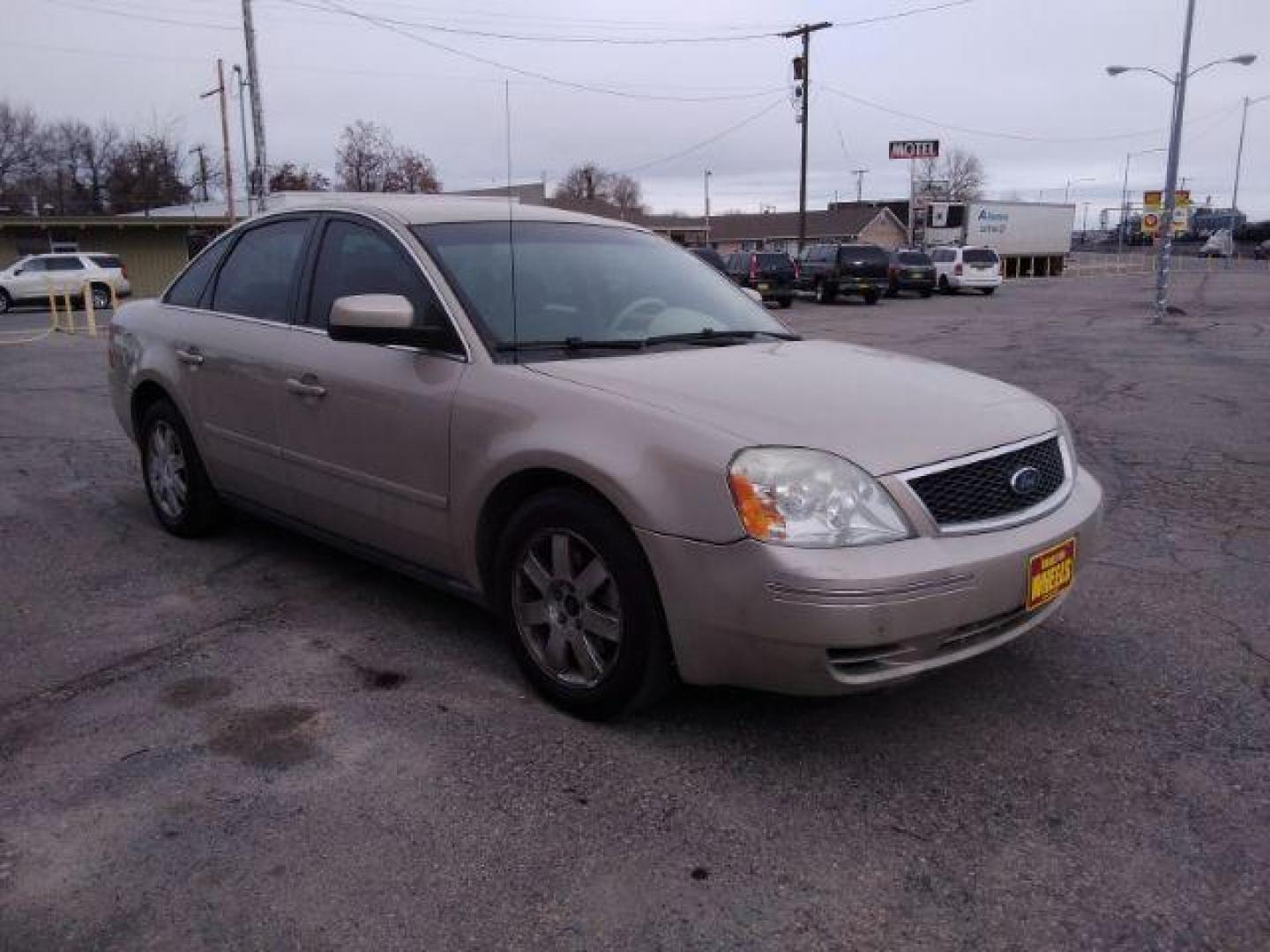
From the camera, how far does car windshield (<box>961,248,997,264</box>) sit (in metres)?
35.8

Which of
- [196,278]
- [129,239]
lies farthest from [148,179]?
[196,278]

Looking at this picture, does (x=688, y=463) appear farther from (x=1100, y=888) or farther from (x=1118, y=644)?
(x=1118, y=644)

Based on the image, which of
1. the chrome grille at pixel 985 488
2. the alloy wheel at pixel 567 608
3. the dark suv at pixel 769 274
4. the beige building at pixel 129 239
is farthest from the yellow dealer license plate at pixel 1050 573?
the beige building at pixel 129 239

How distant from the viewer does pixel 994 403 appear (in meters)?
3.44

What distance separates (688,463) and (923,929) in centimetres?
128

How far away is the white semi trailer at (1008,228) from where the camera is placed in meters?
50.5

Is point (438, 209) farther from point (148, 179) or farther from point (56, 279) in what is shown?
point (148, 179)

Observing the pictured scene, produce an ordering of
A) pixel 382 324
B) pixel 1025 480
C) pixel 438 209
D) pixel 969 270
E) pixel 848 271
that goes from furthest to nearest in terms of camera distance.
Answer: pixel 969 270 < pixel 848 271 < pixel 438 209 < pixel 382 324 < pixel 1025 480

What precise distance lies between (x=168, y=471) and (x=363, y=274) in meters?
1.98

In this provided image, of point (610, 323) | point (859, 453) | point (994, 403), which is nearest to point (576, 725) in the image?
point (859, 453)

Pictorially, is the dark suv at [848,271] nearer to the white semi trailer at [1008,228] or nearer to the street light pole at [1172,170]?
the street light pole at [1172,170]

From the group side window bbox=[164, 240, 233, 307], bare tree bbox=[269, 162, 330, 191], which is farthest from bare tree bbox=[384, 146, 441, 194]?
side window bbox=[164, 240, 233, 307]

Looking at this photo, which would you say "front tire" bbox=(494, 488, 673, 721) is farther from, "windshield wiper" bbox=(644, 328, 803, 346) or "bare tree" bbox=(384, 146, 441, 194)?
"bare tree" bbox=(384, 146, 441, 194)

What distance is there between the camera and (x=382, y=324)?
3.47m
